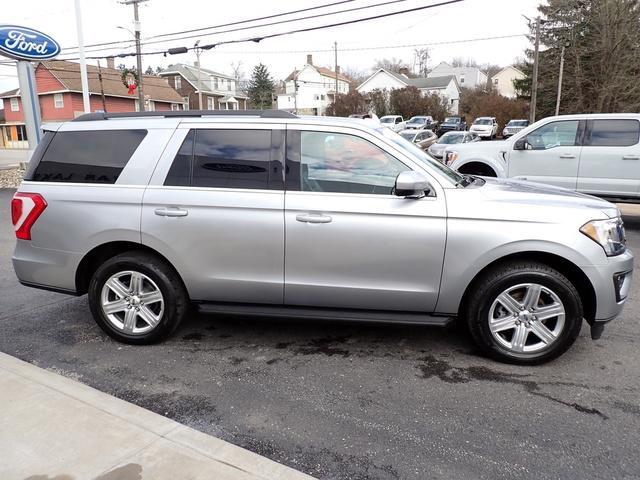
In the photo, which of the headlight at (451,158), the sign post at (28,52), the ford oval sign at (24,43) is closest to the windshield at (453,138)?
the headlight at (451,158)

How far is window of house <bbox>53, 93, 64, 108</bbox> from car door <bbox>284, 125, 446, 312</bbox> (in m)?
48.8

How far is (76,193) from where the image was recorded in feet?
13.3

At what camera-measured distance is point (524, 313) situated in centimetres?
366

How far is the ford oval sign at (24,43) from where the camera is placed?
44.7 feet

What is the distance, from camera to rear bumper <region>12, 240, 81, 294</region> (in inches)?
162

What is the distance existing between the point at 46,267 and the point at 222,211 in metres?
1.66

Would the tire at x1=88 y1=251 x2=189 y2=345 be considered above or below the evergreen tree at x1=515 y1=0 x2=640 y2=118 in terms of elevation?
below

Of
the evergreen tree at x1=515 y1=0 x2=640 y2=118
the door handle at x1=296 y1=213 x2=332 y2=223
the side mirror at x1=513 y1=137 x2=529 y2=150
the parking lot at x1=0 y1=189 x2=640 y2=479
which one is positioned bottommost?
the parking lot at x1=0 y1=189 x2=640 y2=479

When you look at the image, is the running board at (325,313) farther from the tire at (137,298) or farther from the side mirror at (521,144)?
the side mirror at (521,144)

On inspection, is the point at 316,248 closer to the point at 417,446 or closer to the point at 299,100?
the point at 417,446

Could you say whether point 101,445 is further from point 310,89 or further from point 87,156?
point 310,89

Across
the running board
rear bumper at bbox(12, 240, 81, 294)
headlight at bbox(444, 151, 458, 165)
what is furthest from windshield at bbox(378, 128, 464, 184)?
headlight at bbox(444, 151, 458, 165)

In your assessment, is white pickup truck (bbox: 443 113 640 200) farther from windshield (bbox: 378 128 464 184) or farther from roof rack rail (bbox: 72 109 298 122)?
roof rack rail (bbox: 72 109 298 122)

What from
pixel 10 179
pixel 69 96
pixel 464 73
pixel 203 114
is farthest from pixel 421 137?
pixel 464 73
